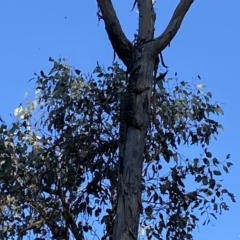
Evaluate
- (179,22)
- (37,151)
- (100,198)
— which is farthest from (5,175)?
(179,22)

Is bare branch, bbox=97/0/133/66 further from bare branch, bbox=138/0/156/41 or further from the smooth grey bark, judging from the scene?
bare branch, bbox=138/0/156/41

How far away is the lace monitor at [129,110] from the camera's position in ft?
17.7

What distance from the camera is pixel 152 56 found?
5777 mm

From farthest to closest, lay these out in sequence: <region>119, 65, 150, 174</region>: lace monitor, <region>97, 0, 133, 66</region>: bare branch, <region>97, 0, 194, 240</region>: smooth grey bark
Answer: <region>97, 0, 133, 66</region>: bare branch < <region>119, 65, 150, 174</region>: lace monitor < <region>97, 0, 194, 240</region>: smooth grey bark

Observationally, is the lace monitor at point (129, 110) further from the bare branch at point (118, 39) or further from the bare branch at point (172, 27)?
the bare branch at point (172, 27)

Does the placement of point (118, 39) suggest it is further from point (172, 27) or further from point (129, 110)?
point (129, 110)

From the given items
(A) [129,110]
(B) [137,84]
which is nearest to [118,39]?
(B) [137,84]

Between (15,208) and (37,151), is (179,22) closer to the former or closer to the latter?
(37,151)

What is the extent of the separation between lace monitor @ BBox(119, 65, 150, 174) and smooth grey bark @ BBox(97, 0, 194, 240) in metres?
0.03

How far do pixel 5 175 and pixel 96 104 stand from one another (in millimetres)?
1533

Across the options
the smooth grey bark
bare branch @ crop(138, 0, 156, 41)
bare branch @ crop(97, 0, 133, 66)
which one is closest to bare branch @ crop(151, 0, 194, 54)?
the smooth grey bark

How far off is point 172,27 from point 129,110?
1008 mm

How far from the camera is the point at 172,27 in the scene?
5.96 m

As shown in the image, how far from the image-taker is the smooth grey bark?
5.02 meters
